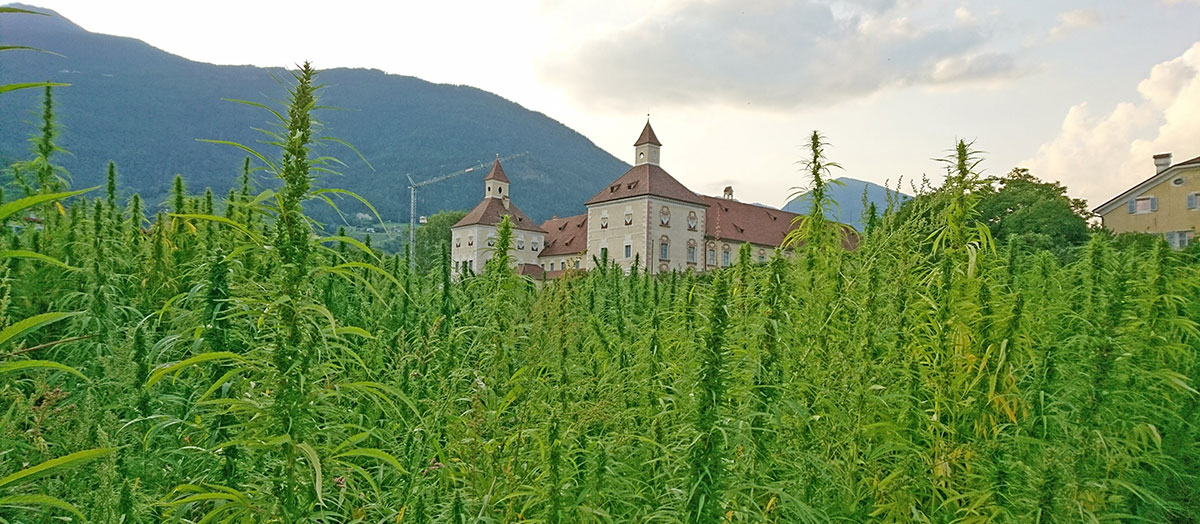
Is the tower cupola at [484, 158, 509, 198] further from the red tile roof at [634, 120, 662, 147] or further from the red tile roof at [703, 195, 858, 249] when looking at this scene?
the red tile roof at [703, 195, 858, 249]

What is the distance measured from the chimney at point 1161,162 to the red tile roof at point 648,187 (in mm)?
37306

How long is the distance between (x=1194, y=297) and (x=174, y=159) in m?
184

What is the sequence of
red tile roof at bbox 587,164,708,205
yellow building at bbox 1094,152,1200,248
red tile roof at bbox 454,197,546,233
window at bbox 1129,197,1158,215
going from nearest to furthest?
1. yellow building at bbox 1094,152,1200,248
2. window at bbox 1129,197,1158,215
3. red tile roof at bbox 587,164,708,205
4. red tile roof at bbox 454,197,546,233

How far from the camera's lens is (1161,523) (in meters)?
3.12

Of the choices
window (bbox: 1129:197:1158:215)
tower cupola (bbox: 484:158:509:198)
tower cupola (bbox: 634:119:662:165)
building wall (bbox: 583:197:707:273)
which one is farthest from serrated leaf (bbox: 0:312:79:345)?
tower cupola (bbox: 484:158:509:198)

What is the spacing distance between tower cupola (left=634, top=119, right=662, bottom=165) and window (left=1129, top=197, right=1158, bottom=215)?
1649 inches

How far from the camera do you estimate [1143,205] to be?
5116 centimetres

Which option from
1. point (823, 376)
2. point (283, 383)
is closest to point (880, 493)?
point (823, 376)

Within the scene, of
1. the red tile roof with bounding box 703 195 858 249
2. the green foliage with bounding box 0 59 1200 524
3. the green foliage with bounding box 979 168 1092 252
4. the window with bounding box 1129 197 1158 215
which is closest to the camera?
the green foliage with bounding box 0 59 1200 524

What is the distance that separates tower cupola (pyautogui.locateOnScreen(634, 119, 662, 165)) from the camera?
73125mm

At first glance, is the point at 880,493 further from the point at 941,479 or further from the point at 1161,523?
the point at 1161,523

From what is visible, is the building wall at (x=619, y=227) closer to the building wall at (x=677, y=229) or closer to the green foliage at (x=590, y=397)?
the building wall at (x=677, y=229)

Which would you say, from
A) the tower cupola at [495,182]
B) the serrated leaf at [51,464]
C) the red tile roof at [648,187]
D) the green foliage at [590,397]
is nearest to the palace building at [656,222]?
the red tile roof at [648,187]

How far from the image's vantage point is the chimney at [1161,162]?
50.5 m
